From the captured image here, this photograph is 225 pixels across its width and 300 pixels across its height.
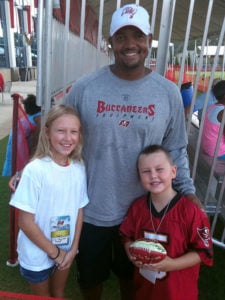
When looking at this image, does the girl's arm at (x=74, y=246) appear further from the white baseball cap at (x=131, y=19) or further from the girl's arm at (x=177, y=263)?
the white baseball cap at (x=131, y=19)

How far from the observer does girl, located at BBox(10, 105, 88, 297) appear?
178 centimetres

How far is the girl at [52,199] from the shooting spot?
178 cm

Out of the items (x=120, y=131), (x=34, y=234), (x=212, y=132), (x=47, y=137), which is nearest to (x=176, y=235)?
(x=120, y=131)

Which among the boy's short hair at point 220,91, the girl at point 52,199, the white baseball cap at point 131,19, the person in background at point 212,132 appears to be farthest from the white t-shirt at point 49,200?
the boy's short hair at point 220,91

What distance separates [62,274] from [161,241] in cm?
74

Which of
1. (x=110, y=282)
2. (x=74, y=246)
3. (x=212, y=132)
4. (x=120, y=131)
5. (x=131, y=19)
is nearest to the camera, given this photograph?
(x=131, y=19)

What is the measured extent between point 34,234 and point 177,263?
794mm

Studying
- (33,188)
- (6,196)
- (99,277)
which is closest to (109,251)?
(99,277)

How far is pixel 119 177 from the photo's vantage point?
186 centimetres

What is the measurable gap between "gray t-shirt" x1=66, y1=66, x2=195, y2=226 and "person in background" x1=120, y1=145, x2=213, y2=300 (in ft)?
0.33

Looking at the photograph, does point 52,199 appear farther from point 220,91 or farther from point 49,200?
point 220,91

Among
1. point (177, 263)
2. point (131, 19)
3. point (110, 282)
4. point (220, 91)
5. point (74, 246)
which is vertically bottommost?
point (110, 282)

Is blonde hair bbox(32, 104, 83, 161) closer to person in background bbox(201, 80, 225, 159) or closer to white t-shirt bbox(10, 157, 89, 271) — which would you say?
white t-shirt bbox(10, 157, 89, 271)

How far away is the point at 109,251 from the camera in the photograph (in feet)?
6.99
